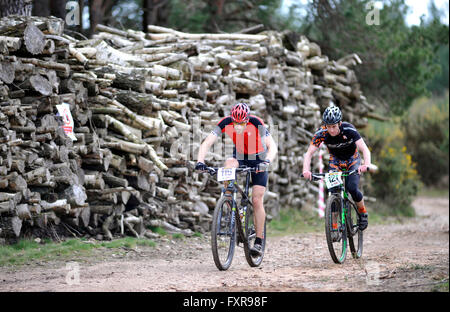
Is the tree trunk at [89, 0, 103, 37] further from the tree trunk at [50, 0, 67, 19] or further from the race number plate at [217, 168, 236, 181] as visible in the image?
the race number plate at [217, 168, 236, 181]

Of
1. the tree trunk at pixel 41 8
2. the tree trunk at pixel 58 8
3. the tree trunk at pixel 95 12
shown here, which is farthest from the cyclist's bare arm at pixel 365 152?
the tree trunk at pixel 95 12

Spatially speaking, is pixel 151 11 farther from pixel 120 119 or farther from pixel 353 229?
pixel 353 229

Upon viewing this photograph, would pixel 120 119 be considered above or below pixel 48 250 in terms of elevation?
above

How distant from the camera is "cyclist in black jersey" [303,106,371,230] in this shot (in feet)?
27.6

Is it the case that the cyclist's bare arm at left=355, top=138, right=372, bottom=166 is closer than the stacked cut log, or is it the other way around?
the cyclist's bare arm at left=355, top=138, right=372, bottom=166

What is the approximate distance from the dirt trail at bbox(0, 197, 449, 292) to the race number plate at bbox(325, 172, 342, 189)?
102 centimetres

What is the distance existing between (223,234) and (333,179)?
1781 mm

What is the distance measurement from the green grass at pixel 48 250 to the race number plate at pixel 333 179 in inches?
119

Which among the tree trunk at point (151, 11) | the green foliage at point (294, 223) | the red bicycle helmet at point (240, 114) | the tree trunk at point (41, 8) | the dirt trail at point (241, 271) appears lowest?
the green foliage at point (294, 223)

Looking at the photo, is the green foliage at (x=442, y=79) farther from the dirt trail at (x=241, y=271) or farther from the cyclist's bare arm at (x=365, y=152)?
the cyclist's bare arm at (x=365, y=152)

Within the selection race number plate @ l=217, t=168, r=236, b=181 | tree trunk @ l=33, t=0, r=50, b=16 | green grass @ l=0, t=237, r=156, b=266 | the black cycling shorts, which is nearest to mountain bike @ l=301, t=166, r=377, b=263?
the black cycling shorts

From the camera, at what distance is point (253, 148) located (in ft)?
26.7

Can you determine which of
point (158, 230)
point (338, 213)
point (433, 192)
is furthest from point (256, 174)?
point (433, 192)

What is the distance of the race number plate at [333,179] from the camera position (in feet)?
27.4
